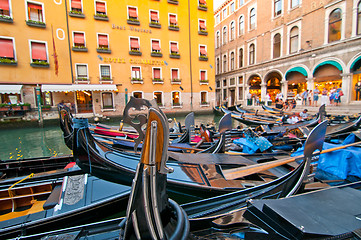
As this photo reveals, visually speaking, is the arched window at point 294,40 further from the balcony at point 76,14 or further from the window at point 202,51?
the balcony at point 76,14

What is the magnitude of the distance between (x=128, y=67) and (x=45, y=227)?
990 centimetres

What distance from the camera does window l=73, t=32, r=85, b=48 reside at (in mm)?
9008

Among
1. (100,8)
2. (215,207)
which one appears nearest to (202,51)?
(100,8)

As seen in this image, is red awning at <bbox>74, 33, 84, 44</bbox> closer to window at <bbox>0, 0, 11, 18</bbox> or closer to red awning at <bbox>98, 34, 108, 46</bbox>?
red awning at <bbox>98, 34, 108, 46</bbox>

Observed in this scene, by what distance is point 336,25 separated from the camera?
26.3 feet

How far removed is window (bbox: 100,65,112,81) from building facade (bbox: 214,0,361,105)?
904 cm

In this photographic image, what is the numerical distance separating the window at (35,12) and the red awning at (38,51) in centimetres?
116

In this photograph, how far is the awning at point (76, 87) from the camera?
822cm

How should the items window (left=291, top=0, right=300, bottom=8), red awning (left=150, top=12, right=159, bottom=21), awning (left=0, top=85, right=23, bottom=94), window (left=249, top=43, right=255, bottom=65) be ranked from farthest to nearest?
1. window (left=249, top=43, right=255, bottom=65)
2. red awning (left=150, top=12, right=159, bottom=21)
3. window (left=291, top=0, right=300, bottom=8)
4. awning (left=0, top=85, right=23, bottom=94)

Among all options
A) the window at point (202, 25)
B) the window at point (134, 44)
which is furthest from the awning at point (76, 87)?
the window at point (202, 25)

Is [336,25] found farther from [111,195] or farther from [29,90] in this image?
[29,90]

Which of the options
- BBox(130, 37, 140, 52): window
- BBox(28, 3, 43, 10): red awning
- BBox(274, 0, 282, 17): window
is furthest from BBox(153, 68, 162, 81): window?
BBox(274, 0, 282, 17): window

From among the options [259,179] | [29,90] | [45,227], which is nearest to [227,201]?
[259,179]

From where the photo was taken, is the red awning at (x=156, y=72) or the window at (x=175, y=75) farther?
the window at (x=175, y=75)
